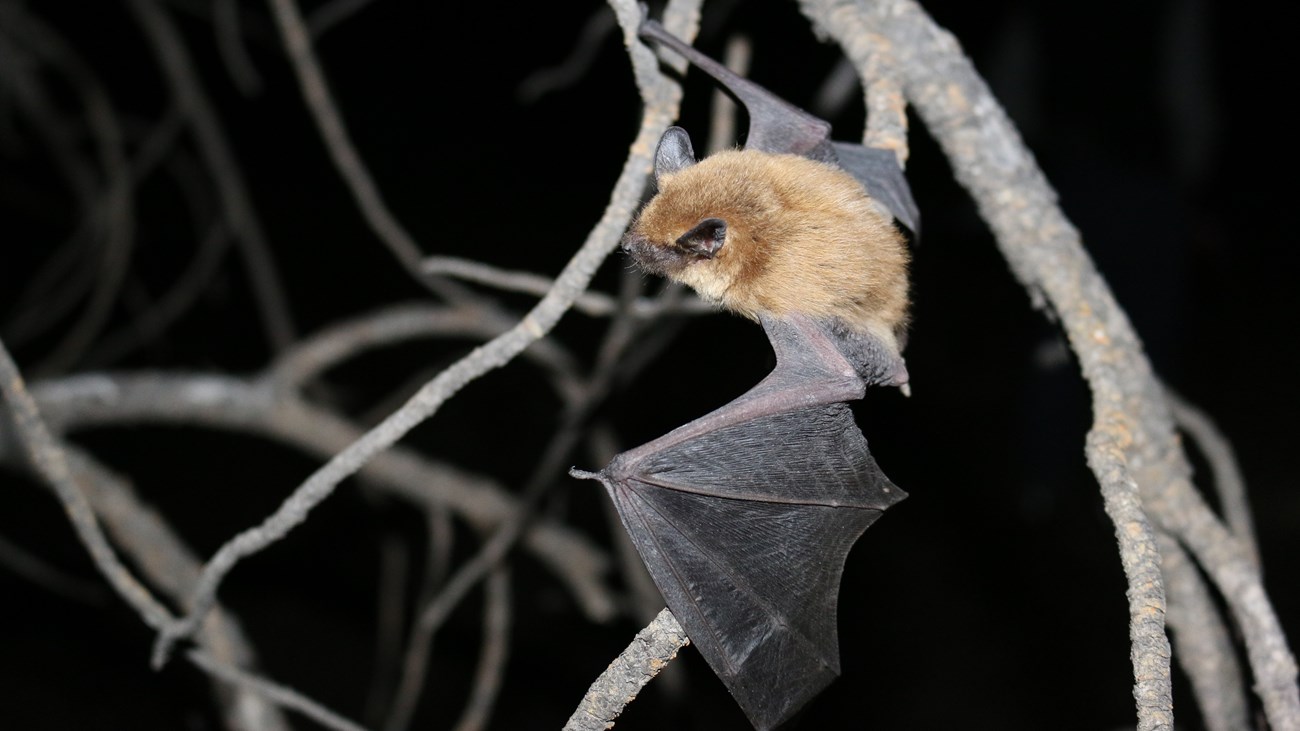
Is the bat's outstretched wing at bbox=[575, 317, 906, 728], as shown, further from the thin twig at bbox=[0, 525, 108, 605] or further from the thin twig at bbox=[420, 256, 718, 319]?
the thin twig at bbox=[0, 525, 108, 605]

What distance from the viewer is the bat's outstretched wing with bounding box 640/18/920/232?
177 cm

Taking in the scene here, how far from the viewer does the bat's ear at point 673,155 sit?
180 centimetres

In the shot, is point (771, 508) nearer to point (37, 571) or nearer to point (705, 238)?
point (705, 238)

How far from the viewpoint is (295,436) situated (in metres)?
3.12

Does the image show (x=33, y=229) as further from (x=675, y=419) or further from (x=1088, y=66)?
(x=1088, y=66)

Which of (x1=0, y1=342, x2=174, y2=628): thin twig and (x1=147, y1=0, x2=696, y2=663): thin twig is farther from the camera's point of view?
Answer: (x1=0, y1=342, x2=174, y2=628): thin twig

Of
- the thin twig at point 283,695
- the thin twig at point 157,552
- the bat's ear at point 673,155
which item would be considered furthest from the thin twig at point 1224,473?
the thin twig at point 157,552

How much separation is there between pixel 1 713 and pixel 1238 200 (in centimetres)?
879

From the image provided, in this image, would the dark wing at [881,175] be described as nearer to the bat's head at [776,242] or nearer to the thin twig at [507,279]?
the bat's head at [776,242]

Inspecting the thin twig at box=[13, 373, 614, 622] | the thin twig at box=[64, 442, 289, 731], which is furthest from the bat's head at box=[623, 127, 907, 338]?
the thin twig at box=[64, 442, 289, 731]

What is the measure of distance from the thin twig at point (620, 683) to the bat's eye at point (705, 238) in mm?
707

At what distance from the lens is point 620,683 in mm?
1222

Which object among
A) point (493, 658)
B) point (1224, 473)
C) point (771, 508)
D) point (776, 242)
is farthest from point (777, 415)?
point (493, 658)

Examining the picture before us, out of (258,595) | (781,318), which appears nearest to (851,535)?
(781,318)
